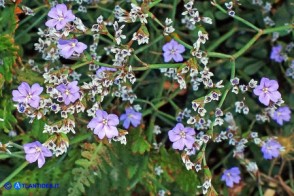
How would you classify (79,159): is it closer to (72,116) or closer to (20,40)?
(72,116)

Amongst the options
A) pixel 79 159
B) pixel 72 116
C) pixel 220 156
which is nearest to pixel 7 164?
pixel 79 159

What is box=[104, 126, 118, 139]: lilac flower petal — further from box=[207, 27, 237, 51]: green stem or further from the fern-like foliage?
box=[207, 27, 237, 51]: green stem

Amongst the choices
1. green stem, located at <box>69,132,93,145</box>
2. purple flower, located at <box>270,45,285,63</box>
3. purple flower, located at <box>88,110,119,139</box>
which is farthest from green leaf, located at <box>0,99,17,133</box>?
purple flower, located at <box>270,45,285,63</box>

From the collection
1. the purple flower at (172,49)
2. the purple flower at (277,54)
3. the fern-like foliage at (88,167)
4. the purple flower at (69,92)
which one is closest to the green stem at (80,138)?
the fern-like foliage at (88,167)

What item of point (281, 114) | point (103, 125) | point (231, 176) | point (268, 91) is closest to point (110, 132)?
point (103, 125)

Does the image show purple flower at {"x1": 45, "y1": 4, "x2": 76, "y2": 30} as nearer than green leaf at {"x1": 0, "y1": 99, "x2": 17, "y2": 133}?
Yes

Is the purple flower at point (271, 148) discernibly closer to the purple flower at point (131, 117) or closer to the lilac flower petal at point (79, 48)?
the purple flower at point (131, 117)
